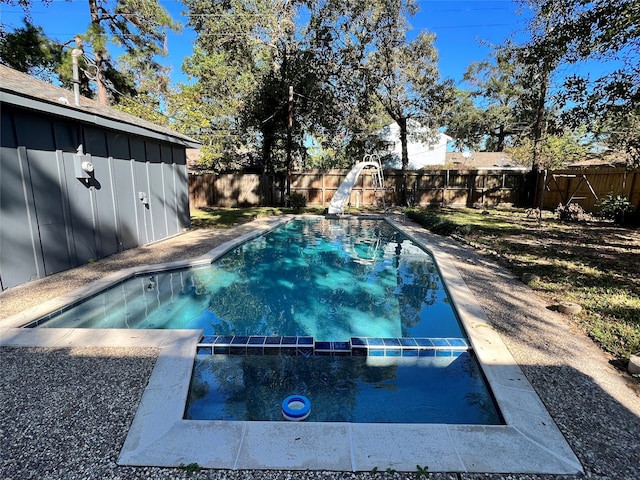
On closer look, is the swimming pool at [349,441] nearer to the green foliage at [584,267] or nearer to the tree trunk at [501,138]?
the green foliage at [584,267]

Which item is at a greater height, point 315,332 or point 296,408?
point 296,408

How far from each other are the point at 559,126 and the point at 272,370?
26.3 feet

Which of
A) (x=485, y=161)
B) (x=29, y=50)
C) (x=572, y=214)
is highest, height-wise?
(x=29, y=50)

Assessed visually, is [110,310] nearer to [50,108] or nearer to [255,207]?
[50,108]

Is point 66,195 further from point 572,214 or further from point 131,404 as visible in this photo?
point 572,214

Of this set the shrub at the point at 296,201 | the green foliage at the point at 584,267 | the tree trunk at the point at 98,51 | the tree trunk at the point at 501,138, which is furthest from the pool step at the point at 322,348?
the tree trunk at the point at 501,138

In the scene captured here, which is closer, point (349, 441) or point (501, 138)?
point (349, 441)

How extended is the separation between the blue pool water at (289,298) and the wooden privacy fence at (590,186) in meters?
7.04

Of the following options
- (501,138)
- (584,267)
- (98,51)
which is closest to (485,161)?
(501,138)

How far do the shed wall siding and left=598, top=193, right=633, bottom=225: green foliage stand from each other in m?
14.6

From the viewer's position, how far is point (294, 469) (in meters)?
1.94

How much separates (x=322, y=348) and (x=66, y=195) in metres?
5.47

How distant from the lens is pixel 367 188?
1869 centimetres

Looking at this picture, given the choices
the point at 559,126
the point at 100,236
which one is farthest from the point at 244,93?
the point at 559,126
